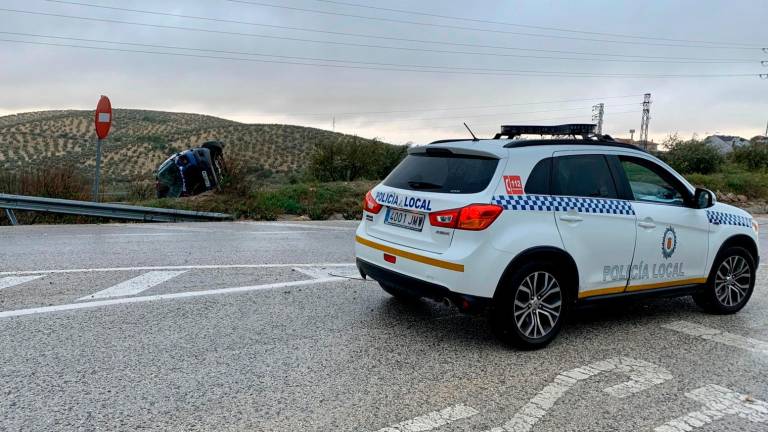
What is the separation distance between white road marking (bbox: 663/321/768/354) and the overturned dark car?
46.2 ft

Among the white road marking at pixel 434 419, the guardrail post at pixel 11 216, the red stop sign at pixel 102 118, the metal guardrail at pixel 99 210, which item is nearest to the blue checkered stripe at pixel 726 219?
the white road marking at pixel 434 419

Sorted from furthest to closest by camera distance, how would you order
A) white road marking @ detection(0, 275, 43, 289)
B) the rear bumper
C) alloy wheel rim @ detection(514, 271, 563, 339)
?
white road marking @ detection(0, 275, 43, 289) → alloy wheel rim @ detection(514, 271, 563, 339) → the rear bumper

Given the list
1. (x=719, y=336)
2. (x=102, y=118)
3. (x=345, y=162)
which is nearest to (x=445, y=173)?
(x=719, y=336)

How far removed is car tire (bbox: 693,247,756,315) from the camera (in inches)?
244

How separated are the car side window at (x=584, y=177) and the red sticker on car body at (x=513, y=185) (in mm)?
380

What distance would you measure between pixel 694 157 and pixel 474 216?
1316 inches

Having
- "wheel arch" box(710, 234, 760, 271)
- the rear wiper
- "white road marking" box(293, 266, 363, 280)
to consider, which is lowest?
"white road marking" box(293, 266, 363, 280)

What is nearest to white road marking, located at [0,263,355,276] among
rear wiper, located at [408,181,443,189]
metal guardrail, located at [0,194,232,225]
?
rear wiper, located at [408,181,443,189]

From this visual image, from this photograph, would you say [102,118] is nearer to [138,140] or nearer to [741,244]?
[741,244]

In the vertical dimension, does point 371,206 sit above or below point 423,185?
below

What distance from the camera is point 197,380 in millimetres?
4117

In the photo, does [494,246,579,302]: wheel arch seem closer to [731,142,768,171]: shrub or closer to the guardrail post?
the guardrail post

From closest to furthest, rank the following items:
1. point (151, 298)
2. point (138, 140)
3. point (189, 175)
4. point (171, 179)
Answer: point (151, 298) → point (189, 175) → point (171, 179) → point (138, 140)

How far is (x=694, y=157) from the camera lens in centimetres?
3366
